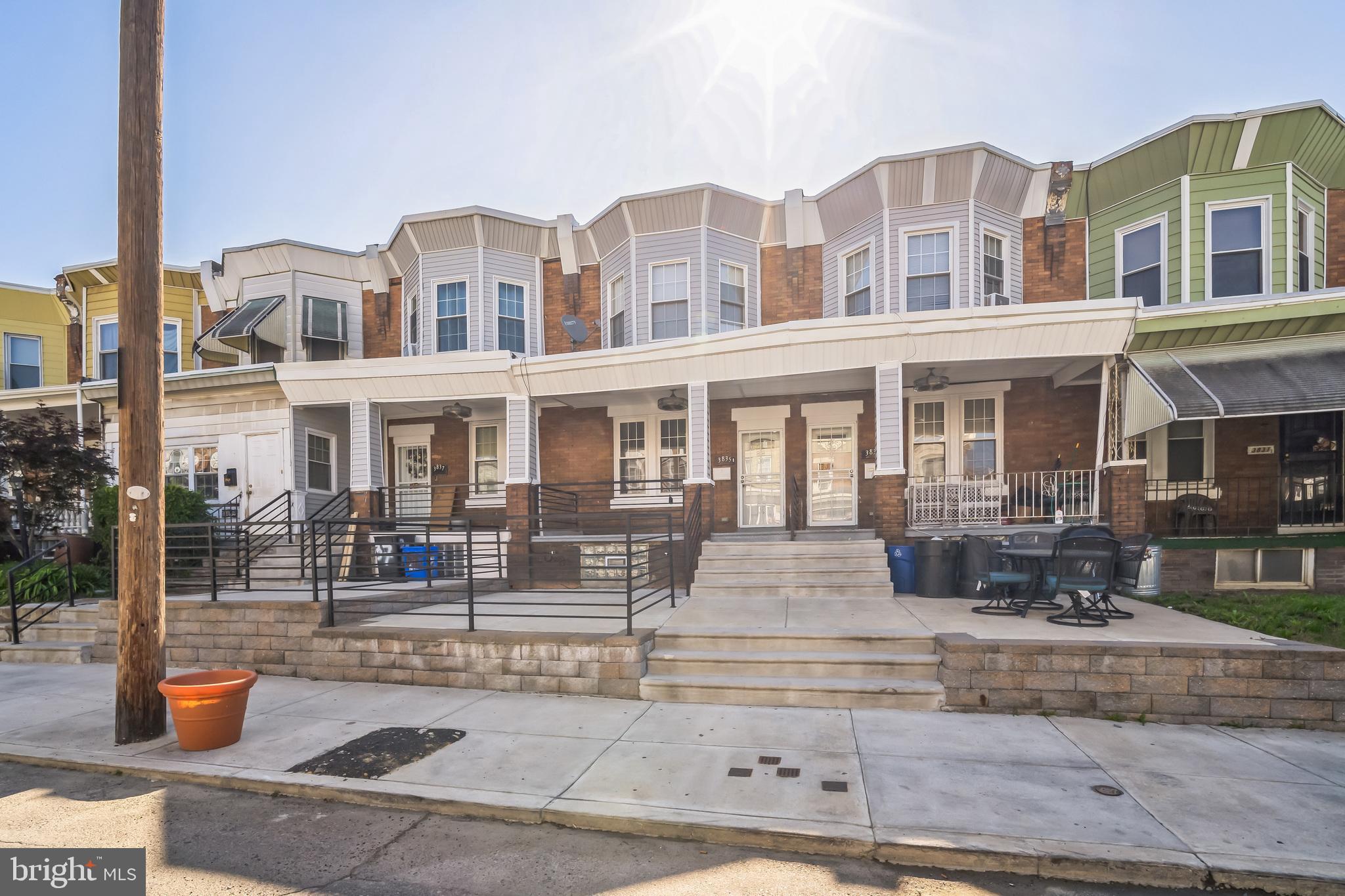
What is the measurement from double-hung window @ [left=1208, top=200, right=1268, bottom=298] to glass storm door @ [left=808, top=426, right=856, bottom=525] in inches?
268

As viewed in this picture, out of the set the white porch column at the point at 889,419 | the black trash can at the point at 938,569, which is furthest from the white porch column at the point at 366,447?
the black trash can at the point at 938,569

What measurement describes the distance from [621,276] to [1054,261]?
8892 millimetres

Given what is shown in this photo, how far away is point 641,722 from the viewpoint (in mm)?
5781

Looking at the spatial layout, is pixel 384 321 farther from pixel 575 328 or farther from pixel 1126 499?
pixel 1126 499

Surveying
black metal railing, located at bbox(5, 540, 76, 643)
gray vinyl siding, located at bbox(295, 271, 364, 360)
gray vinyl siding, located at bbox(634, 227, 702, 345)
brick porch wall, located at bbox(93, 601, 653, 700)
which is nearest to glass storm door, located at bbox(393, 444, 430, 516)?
gray vinyl siding, located at bbox(295, 271, 364, 360)

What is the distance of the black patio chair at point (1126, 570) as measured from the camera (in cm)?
742

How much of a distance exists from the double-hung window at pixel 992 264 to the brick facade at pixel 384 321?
43.7 ft

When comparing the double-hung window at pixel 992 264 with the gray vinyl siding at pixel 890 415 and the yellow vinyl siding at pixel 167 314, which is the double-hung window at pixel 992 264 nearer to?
the gray vinyl siding at pixel 890 415

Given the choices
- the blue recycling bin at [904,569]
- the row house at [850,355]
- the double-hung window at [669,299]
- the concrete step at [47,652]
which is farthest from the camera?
the double-hung window at [669,299]

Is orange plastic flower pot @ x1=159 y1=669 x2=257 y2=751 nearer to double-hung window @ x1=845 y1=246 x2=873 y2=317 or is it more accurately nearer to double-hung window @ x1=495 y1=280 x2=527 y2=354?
double-hung window @ x1=495 y1=280 x2=527 y2=354

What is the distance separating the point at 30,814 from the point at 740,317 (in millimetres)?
12410

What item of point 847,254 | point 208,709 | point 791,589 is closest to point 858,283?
point 847,254

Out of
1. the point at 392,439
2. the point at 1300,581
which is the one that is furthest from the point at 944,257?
the point at 392,439

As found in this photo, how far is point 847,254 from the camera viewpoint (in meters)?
13.1
